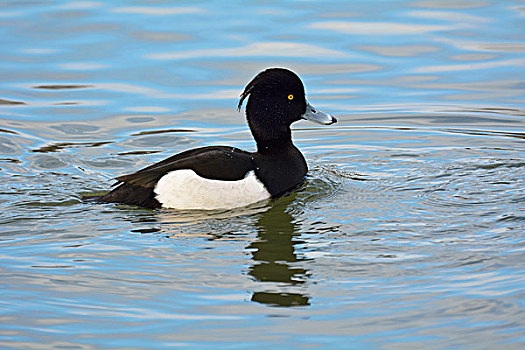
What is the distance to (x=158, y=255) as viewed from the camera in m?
6.71

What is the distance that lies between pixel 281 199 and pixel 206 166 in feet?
2.40

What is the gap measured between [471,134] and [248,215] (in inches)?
135

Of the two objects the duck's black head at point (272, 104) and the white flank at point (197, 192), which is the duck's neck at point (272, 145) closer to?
the duck's black head at point (272, 104)

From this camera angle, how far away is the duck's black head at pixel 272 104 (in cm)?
828

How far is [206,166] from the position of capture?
7.81 metres

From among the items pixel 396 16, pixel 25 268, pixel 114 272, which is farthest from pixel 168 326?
pixel 396 16

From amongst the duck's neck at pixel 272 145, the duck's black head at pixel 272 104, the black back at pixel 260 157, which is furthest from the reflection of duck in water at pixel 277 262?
the duck's black head at pixel 272 104

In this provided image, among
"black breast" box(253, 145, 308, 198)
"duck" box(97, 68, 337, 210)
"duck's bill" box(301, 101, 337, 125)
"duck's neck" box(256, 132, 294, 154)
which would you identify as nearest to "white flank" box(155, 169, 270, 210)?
"duck" box(97, 68, 337, 210)

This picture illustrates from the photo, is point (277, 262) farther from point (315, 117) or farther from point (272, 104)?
point (315, 117)

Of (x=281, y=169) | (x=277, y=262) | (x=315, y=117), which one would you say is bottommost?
(x=277, y=262)

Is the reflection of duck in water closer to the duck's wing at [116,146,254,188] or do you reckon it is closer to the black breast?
the black breast

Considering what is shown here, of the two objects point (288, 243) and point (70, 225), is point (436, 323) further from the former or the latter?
point (70, 225)

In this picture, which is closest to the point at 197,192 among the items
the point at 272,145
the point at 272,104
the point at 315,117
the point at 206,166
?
the point at 206,166

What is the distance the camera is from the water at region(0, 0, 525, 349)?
223 inches
